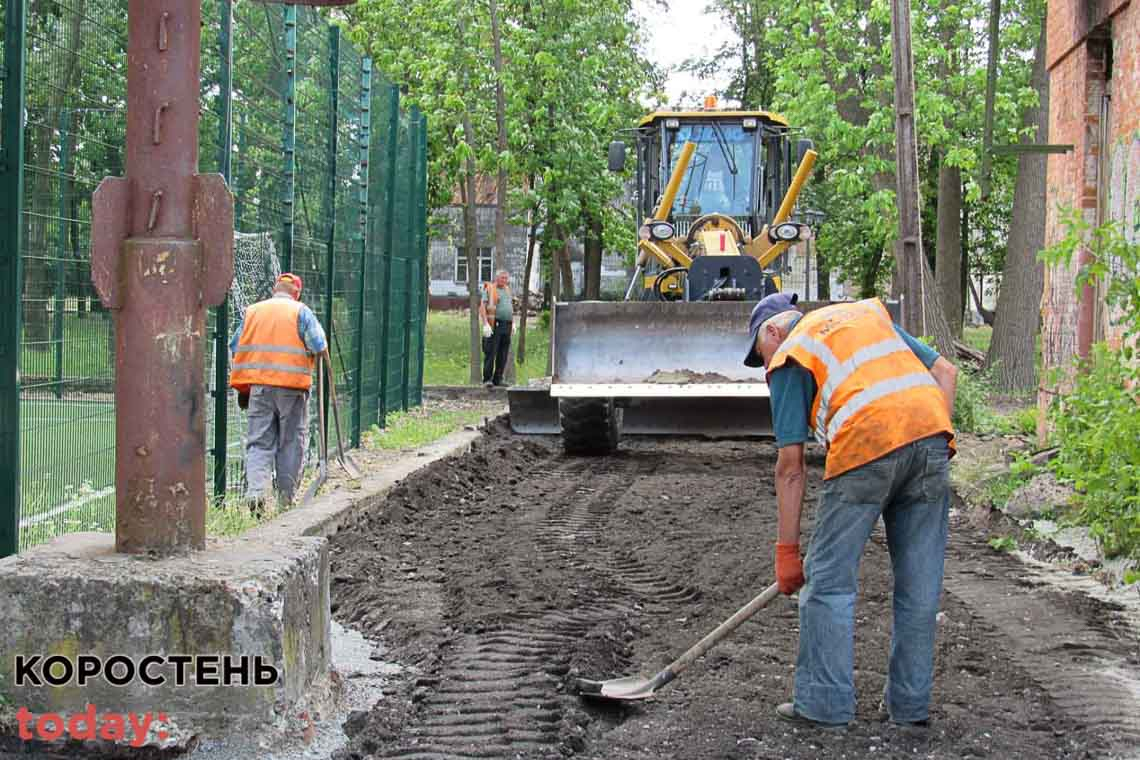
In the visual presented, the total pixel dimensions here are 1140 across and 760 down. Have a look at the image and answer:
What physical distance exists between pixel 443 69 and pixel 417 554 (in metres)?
14.7

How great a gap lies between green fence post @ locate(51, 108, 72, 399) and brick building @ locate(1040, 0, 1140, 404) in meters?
6.74

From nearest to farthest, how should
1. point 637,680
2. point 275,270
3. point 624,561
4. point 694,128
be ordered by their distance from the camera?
point 637,680, point 624,561, point 275,270, point 694,128

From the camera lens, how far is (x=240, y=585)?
4.86 m

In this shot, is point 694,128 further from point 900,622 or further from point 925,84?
point 900,622

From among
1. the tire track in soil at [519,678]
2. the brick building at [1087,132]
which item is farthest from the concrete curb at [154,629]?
the brick building at [1087,132]

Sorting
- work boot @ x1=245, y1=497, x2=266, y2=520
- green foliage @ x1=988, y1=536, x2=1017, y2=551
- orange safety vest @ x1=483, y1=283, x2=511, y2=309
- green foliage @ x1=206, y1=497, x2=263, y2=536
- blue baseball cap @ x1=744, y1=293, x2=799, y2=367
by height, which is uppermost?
orange safety vest @ x1=483, y1=283, x2=511, y2=309

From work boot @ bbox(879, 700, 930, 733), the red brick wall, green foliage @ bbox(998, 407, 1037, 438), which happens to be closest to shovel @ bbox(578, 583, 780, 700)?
work boot @ bbox(879, 700, 930, 733)

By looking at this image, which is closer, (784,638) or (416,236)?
(784,638)

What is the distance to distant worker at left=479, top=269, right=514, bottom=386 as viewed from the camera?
22.1m

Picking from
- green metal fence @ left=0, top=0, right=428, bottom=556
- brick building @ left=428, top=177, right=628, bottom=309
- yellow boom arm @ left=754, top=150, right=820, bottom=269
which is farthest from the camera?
brick building @ left=428, top=177, right=628, bottom=309

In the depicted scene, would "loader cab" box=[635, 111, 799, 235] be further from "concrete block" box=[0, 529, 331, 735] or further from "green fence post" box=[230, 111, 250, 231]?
"concrete block" box=[0, 529, 331, 735]

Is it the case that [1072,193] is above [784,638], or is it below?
above

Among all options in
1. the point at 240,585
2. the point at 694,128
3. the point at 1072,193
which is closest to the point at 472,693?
the point at 240,585

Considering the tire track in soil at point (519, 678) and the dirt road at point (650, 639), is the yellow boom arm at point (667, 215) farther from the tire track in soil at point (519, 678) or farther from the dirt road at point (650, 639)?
the tire track in soil at point (519, 678)
